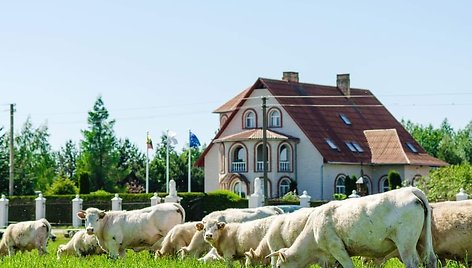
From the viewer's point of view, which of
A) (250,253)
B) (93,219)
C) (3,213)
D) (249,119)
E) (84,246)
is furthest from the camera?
(249,119)

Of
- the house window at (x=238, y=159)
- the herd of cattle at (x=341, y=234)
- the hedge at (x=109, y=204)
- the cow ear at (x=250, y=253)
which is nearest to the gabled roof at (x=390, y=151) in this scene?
the house window at (x=238, y=159)

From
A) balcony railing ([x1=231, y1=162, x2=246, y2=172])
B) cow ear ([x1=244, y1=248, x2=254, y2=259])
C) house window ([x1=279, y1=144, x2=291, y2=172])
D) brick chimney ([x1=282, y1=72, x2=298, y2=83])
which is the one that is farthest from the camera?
brick chimney ([x1=282, y1=72, x2=298, y2=83])

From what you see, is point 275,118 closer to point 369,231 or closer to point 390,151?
point 390,151

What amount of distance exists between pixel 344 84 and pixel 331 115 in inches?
180

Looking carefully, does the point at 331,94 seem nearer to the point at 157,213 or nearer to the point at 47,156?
the point at 47,156

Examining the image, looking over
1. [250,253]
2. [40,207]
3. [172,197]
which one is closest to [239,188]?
[40,207]

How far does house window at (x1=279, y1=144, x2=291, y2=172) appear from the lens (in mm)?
69438

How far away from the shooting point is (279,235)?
17406 mm

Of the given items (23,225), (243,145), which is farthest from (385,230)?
(243,145)

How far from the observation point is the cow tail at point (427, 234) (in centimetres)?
1359

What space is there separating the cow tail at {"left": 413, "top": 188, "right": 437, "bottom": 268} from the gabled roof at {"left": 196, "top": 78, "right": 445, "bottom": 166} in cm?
5366

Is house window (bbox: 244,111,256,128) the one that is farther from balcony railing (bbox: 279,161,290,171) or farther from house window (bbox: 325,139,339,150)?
house window (bbox: 325,139,339,150)

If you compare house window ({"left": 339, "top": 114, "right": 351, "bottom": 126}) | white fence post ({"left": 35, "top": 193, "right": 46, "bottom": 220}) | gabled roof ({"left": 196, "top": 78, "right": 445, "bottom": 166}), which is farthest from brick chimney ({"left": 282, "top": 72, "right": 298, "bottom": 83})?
white fence post ({"left": 35, "top": 193, "right": 46, "bottom": 220})

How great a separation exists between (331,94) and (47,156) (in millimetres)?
37827
